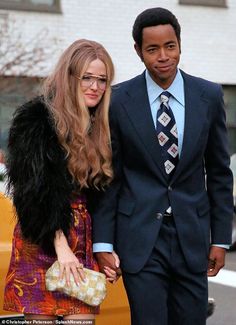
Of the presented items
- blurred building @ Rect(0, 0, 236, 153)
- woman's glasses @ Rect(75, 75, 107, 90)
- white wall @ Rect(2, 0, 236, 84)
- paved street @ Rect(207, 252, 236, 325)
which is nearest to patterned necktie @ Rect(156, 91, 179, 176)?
woman's glasses @ Rect(75, 75, 107, 90)

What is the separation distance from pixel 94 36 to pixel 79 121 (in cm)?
1615

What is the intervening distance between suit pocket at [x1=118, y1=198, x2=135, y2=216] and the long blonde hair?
15 cm

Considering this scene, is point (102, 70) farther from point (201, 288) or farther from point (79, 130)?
point (201, 288)

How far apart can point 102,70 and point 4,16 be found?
1549 cm

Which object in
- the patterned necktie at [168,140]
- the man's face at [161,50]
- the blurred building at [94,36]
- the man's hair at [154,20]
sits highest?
the man's hair at [154,20]

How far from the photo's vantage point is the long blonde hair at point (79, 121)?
432 centimetres

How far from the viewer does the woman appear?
4277 millimetres

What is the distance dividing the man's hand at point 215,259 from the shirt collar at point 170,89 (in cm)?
71

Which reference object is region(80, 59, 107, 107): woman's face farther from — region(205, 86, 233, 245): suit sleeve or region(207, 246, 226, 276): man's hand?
region(207, 246, 226, 276): man's hand

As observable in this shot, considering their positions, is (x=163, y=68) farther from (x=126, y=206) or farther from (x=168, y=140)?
(x=126, y=206)

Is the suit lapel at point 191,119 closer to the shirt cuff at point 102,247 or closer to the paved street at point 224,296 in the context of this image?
the shirt cuff at point 102,247

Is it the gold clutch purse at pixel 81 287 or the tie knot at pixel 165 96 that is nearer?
the gold clutch purse at pixel 81 287

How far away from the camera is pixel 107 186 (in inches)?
173

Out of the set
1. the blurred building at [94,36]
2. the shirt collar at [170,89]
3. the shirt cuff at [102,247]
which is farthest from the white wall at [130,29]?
the shirt cuff at [102,247]
